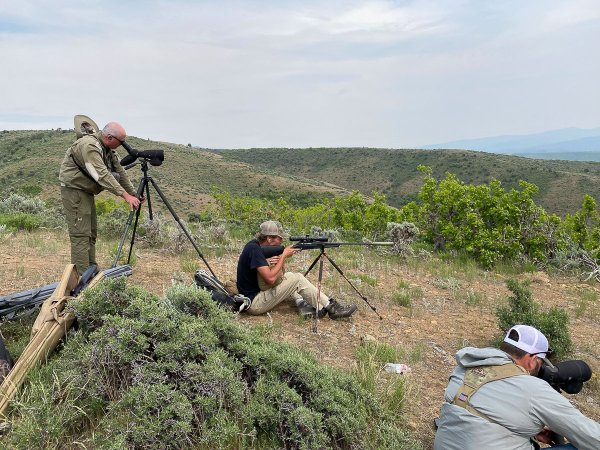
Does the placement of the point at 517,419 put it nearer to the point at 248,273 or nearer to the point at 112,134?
the point at 248,273

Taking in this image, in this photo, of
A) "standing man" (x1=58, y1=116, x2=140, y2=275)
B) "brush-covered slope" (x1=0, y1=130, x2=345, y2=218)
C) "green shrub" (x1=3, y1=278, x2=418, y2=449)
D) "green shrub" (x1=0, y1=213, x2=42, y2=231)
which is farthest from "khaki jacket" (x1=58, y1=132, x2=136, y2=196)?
"brush-covered slope" (x1=0, y1=130, x2=345, y2=218)

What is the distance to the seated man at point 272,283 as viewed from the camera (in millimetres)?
4918

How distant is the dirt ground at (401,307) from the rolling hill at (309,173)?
22.6 meters

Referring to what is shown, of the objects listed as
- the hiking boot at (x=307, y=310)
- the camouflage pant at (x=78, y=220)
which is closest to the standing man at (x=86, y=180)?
the camouflage pant at (x=78, y=220)

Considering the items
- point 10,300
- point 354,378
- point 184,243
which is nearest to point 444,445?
point 354,378

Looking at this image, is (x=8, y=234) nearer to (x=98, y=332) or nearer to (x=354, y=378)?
(x=98, y=332)

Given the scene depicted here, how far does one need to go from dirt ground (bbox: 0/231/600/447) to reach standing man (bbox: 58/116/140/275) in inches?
36.1

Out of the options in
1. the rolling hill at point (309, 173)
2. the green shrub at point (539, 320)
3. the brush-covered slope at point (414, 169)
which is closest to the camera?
the green shrub at point (539, 320)

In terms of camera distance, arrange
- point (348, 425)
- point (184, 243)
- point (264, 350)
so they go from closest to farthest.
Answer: point (348, 425) < point (264, 350) < point (184, 243)

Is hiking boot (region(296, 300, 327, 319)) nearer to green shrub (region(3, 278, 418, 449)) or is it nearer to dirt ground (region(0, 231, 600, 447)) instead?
dirt ground (region(0, 231, 600, 447))

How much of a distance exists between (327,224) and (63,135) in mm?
41240

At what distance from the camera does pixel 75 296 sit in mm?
3578

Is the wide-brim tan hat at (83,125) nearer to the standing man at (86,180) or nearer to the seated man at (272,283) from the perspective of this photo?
the standing man at (86,180)

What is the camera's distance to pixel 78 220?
16.4 ft
